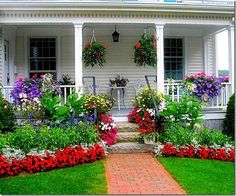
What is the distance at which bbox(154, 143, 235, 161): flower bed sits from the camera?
8.12m

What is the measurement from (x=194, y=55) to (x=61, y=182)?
9077 millimetres

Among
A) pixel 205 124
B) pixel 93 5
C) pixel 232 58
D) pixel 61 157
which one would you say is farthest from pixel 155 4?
pixel 61 157

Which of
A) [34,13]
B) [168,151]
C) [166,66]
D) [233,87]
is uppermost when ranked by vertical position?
[34,13]

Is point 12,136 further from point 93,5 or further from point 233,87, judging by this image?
point 233,87

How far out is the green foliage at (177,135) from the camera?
8.29m

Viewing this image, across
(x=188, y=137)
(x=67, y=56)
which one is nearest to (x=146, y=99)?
(x=188, y=137)

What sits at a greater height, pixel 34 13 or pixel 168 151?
pixel 34 13

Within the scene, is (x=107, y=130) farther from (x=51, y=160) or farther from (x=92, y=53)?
(x=92, y=53)

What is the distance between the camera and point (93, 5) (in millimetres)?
10188

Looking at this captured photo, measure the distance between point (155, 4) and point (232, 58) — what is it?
2988 millimetres

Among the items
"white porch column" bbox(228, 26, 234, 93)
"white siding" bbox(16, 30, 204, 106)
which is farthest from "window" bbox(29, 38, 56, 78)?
"white porch column" bbox(228, 26, 234, 93)

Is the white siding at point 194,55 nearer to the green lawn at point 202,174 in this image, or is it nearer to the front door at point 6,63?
the green lawn at point 202,174

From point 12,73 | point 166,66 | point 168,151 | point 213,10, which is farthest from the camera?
point 166,66

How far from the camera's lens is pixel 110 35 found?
1308 cm
